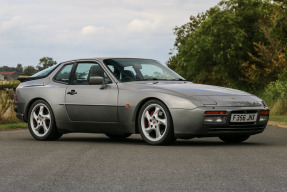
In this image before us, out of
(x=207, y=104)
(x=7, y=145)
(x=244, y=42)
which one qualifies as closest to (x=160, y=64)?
(x=207, y=104)

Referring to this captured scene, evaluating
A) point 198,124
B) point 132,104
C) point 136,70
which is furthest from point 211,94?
point 136,70

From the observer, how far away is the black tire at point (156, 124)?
9500 millimetres

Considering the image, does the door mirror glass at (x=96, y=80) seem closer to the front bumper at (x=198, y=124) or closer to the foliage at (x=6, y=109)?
the front bumper at (x=198, y=124)

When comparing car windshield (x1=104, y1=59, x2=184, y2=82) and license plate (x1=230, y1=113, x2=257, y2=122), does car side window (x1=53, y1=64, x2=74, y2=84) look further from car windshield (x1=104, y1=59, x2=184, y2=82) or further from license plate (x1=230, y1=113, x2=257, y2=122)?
license plate (x1=230, y1=113, x2=257, y2=122)

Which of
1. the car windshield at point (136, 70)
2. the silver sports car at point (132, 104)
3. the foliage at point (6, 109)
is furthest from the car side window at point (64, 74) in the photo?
the foliage at point (6, 109)

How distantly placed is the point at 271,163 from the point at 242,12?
51.1 metres

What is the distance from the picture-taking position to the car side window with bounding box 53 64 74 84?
11.4m

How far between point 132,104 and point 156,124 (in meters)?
0.63

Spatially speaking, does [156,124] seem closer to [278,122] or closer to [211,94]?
[211,94]

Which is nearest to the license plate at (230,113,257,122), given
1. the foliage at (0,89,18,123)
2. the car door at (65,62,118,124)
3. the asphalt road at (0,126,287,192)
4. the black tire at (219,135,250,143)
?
the asphalt road at (0,126,287,192)

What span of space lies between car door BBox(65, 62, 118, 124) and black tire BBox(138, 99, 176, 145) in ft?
2.20

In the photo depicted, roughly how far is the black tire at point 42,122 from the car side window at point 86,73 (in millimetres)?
800

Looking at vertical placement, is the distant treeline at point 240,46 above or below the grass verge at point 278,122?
above

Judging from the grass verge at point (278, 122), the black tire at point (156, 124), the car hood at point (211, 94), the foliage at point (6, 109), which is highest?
the car hood at point (211, 94)
